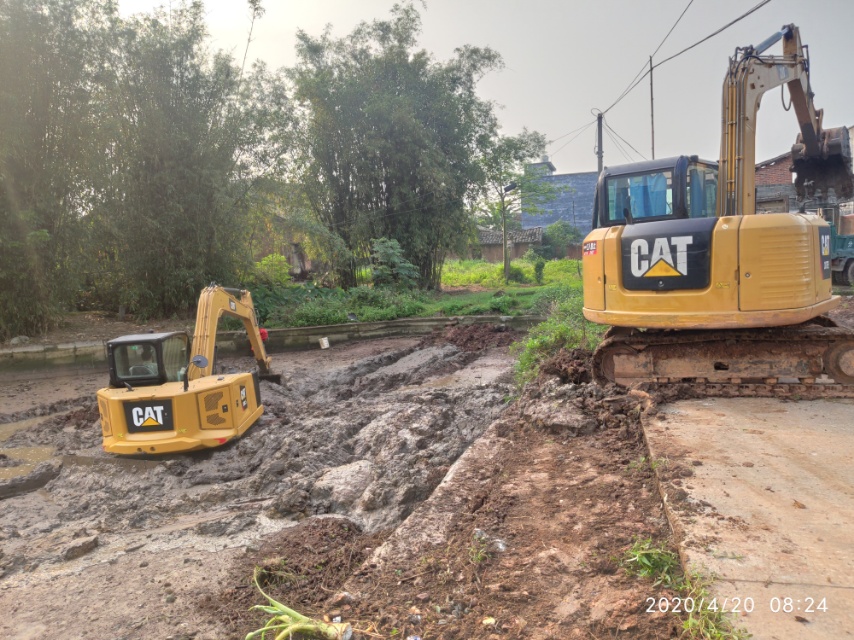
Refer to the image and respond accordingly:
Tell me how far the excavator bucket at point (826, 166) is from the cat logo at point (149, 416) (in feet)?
24.2

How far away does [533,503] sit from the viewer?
3.10 m

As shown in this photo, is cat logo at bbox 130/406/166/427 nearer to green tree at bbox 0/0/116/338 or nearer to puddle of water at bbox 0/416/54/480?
puddle of water at bbox 0/416/54/480

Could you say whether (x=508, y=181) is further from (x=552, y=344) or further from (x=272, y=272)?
(x=552, y=344)

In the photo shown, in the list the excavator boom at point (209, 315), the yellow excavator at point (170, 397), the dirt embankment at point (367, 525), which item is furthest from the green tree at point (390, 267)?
the yellow excavator at point (170, 397)

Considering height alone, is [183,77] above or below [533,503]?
above

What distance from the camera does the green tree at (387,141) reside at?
58.5ft

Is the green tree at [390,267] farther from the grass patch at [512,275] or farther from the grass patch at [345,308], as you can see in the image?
the grass patch at [512,275]

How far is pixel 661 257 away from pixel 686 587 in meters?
3.27

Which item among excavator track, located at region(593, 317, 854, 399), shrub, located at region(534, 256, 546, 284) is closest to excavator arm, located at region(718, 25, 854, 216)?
excavator track, located at region(593, 317, 854, 399)

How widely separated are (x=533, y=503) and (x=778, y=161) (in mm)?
23950

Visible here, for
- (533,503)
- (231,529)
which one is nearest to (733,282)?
(533,503)

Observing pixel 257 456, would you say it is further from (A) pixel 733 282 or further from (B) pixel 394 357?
(B) pixel 394 357
